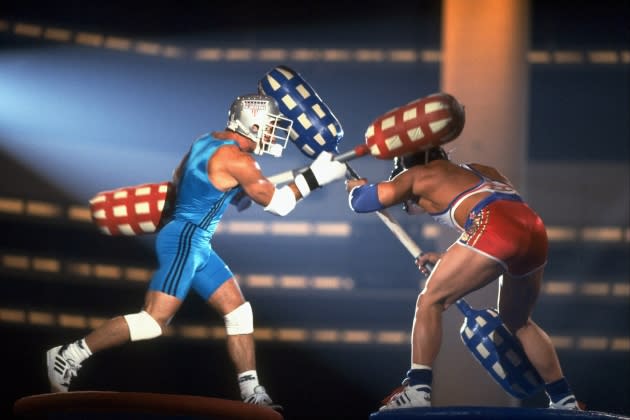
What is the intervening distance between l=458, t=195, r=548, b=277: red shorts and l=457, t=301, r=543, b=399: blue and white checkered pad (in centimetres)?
36

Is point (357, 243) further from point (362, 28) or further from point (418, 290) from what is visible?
point (362, 28)

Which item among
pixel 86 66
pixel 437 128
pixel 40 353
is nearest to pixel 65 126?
pixel 86 66

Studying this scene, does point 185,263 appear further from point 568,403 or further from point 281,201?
point 568,403

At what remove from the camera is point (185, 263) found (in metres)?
4.58

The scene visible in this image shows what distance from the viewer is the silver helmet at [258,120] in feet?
15.4

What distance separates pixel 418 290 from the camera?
6746 millimetres

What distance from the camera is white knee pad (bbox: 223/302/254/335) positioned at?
472 centimetres

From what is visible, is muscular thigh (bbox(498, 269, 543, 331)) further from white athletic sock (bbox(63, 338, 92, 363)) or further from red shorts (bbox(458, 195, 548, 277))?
white athletic sock (bbox(63, 338, 92, 363))

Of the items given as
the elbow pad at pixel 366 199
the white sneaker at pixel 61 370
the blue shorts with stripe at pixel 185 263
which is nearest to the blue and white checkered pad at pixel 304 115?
the elbow pad at pixel 366 199

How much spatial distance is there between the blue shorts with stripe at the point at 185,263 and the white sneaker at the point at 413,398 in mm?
877

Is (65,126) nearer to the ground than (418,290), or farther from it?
farther from it

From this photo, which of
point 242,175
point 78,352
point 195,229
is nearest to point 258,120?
point 242,175

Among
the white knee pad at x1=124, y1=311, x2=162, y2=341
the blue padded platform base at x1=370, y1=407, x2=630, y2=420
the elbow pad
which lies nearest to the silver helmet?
the elbow pad

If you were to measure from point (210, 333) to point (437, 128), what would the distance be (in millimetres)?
2771
